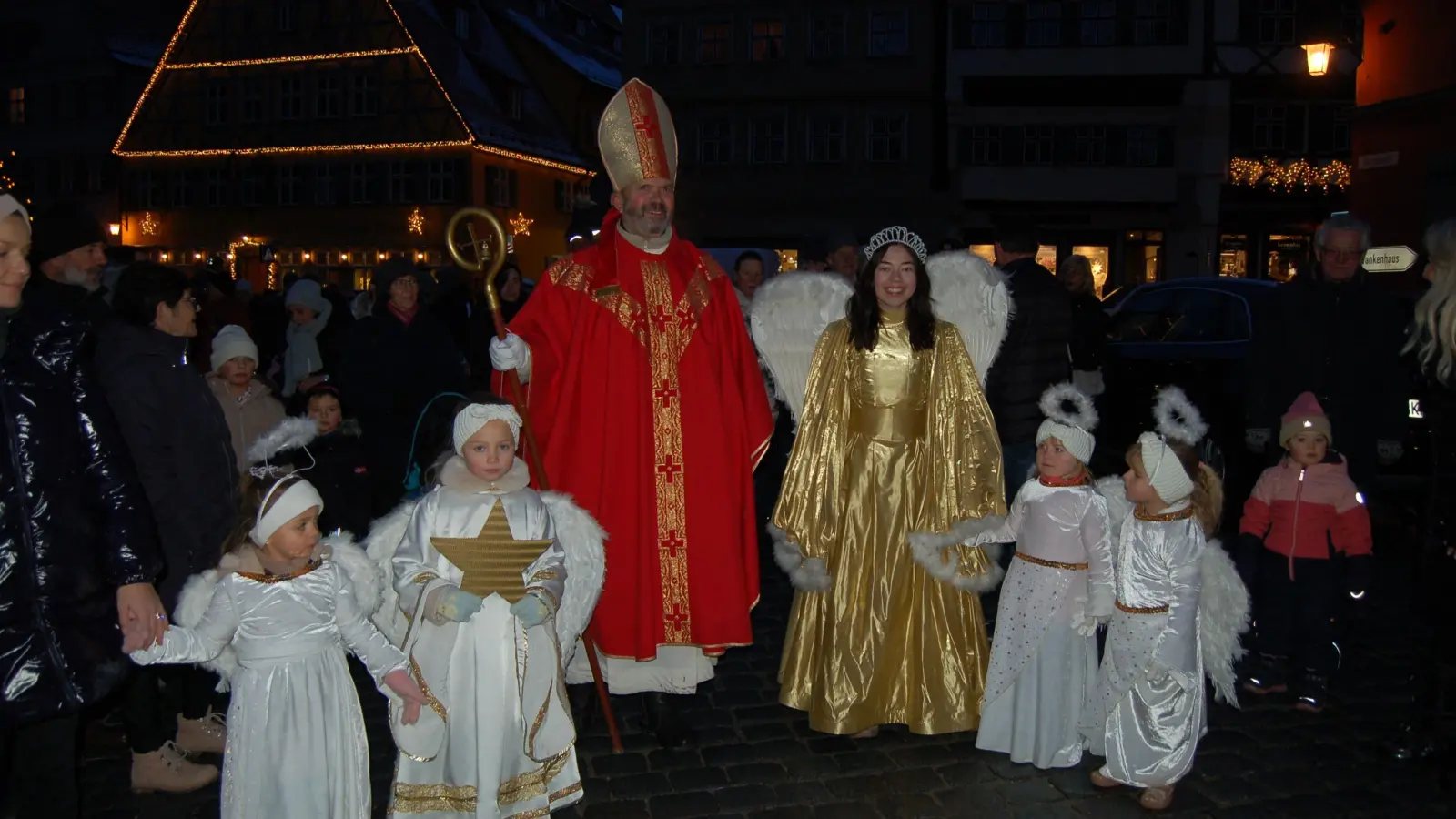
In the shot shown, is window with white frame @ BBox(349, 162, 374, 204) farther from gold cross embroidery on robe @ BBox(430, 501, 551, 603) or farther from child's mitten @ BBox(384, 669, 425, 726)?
child's mitten @ BBox(384, 669, 425, 726)

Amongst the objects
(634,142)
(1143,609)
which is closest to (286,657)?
(634,142)

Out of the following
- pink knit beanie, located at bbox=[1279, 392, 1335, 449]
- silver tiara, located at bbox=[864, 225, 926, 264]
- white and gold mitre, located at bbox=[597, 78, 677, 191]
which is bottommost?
pink knit beanie, located at bbox=[1279, 392, 1335, 449]

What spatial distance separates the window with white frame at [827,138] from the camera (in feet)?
97.2

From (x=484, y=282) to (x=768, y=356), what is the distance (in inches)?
51.7

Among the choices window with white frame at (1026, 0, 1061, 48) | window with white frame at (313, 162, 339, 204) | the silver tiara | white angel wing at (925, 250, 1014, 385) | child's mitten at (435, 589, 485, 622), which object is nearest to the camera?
child's mitten at (435, 589, 485, 622)

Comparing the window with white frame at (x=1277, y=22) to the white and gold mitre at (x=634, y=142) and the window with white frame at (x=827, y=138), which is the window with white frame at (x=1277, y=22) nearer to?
the window with white frame at (x=827, y=138)

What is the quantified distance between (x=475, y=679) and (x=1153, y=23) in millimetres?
28656

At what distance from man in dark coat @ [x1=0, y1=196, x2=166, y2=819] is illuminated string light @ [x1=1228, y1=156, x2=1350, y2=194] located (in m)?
29.7

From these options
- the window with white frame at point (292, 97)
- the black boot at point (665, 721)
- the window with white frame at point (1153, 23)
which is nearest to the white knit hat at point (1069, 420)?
the black boot at point (665, 721)

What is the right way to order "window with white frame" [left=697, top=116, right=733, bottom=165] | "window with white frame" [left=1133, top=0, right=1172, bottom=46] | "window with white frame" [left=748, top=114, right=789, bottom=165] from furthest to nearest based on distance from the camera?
1. "window with white frame" [left=697, top=116, right=733, bottom=165]
2. "window with white frame" [left=748, top=114, right=789, bottom=165]
3. "window with white frame" [left=1133, top=0, right=1172, bottom=46]

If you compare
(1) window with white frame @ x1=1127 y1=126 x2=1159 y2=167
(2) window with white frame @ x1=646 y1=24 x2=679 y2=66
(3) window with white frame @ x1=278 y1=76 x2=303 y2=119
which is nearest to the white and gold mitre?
(1) window with white frame @ x1=1127 y1=126 x2=1159 y2=167

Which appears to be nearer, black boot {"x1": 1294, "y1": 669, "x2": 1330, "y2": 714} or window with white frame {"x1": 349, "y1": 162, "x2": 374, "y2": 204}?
black boot {"x1": 1294, "y1": 669, "x2": 1330, "y2": 714}

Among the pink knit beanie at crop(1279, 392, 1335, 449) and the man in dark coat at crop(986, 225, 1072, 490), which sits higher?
the man in dark coat at crop(986, 225, 1072, 490)

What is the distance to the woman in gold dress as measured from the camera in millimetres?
4746
